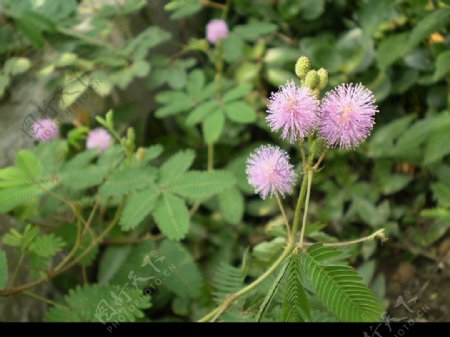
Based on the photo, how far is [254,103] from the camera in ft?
6.56

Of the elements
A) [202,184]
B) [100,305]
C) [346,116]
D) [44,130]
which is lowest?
[100,305]

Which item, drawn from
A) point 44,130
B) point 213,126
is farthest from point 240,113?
point 44,130

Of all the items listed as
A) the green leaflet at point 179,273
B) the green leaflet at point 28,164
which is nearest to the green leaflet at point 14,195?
the green leaflet at point 28,164

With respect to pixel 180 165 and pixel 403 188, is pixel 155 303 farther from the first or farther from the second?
pixel 403 188

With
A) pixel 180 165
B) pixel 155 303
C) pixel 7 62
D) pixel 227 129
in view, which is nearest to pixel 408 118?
pixel 227 129

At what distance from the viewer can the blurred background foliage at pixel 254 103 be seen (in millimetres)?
1583

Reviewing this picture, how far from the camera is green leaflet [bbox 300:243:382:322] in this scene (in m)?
0.75

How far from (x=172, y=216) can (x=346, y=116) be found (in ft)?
1.76

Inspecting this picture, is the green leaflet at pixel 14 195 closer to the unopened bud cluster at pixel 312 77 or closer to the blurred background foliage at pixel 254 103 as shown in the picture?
the blurred background foliage at pixel 254 103

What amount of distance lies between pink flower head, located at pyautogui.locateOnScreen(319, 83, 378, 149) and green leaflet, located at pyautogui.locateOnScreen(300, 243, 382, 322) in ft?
0.52

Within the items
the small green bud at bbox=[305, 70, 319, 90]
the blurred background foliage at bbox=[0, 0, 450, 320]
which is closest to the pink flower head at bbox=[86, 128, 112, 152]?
the blurred background foliage at bbox=[0, 0, 450, 320]

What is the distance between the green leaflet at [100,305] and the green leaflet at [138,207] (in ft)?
0.47

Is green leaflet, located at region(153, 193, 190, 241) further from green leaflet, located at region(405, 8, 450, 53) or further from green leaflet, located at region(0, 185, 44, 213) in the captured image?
green leaflet, located at region(405, 8, 450, 53)

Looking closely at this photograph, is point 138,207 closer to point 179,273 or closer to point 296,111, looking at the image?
point 179,273
